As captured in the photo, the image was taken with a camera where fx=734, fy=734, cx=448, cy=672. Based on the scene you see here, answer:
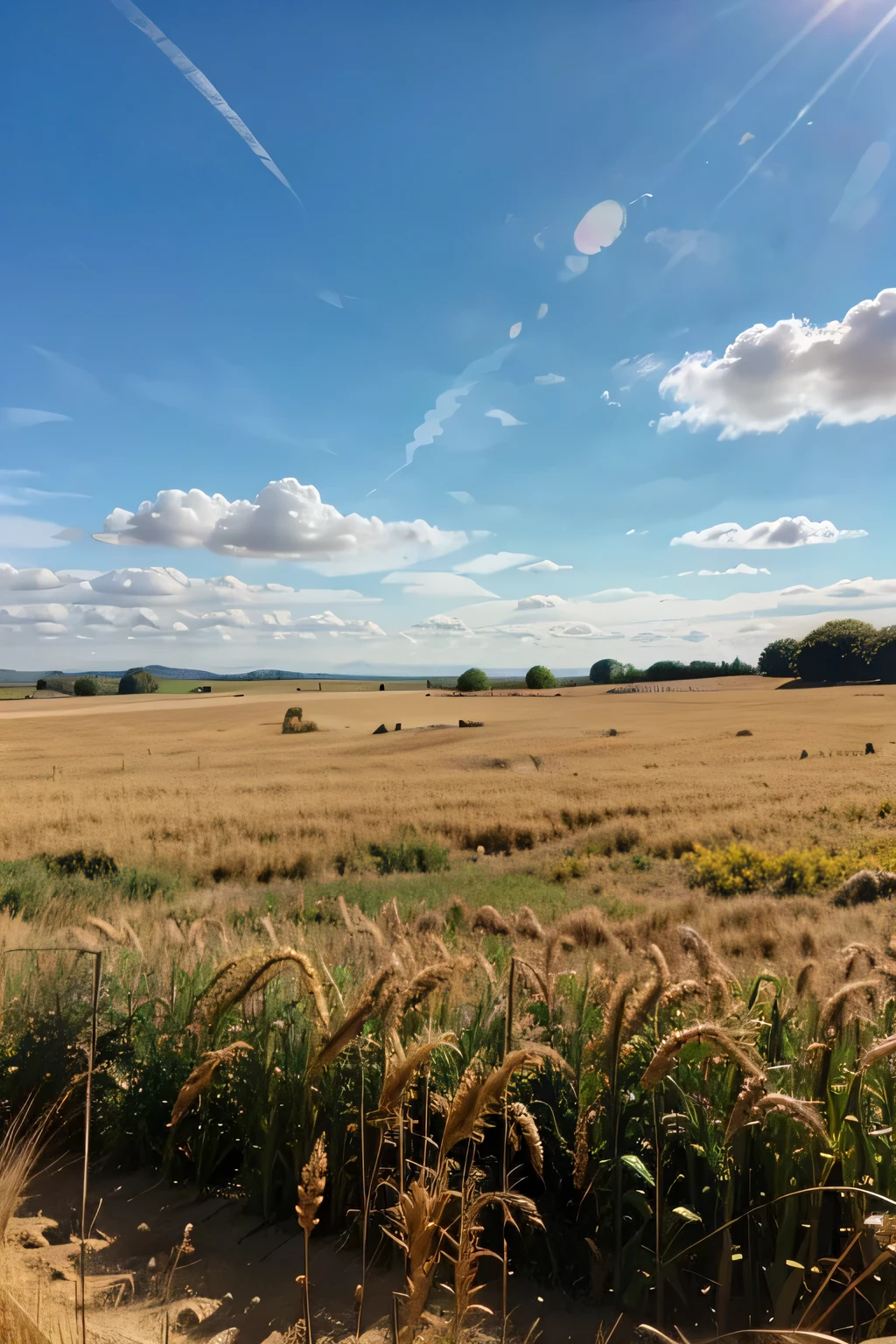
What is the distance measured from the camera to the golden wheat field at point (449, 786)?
16.6 meters

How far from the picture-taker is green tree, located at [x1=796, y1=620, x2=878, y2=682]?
75188 mm

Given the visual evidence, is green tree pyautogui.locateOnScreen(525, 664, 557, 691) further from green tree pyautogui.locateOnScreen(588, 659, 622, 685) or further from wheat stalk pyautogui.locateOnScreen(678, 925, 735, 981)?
wheat stalk pyautogui.locateOnScreen(678, 925, 735, 981)

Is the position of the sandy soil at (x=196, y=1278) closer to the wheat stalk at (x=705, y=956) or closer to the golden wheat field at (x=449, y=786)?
the wheat stalk at (x=705, y=956)

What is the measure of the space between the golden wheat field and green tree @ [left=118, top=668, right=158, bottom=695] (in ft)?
177

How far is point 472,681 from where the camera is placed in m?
96.9

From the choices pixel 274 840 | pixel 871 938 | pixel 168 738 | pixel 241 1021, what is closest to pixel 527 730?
pixel 168 738

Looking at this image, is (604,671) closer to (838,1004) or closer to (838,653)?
(838,653)

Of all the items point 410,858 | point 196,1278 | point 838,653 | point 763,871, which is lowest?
point 410,858

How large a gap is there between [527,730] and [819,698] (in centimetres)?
2548

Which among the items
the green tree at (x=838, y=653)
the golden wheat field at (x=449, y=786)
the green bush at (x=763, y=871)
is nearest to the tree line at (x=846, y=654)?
the green tree at (x=838, y=653)

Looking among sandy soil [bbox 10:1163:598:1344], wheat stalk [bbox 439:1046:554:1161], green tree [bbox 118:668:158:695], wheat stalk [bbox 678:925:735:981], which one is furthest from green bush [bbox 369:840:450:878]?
green tree [bbox 118:668:158:695]

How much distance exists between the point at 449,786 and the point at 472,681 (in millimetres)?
70897

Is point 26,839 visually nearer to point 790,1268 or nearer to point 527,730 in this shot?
point 790,1268

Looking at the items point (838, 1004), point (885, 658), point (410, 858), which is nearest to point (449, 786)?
point (410, 858)
